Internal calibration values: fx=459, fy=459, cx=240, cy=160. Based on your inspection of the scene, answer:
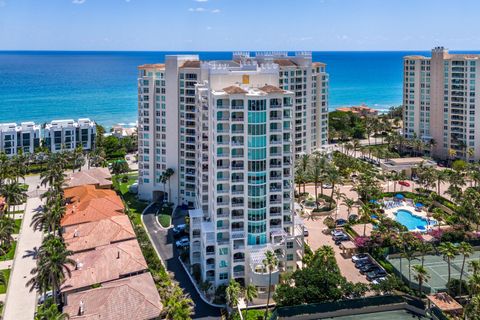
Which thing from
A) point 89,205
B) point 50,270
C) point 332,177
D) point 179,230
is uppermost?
point 332,177

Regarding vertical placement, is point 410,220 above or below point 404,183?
below

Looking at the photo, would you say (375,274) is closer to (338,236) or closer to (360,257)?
(360,257)

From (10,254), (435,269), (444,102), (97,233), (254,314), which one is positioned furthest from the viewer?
(444,102)

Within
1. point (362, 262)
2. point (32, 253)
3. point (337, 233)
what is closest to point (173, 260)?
point (32, 253)

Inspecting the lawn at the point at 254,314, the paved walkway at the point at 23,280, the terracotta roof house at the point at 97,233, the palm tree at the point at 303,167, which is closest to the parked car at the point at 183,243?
the terracotta roof house at the point at 97,233

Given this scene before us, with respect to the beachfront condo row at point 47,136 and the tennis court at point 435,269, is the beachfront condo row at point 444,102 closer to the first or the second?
the tennis court at point 435,269

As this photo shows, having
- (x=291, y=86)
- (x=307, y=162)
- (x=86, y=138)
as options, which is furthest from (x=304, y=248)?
(x=86, y=138)

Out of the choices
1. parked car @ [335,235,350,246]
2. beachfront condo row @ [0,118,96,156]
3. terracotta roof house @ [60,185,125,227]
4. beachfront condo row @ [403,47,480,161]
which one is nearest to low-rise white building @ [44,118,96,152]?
beachfront condo row @ [0,118,96,156]

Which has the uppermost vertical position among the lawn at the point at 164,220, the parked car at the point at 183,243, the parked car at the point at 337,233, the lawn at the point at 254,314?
the lawn at the point at 164,220
